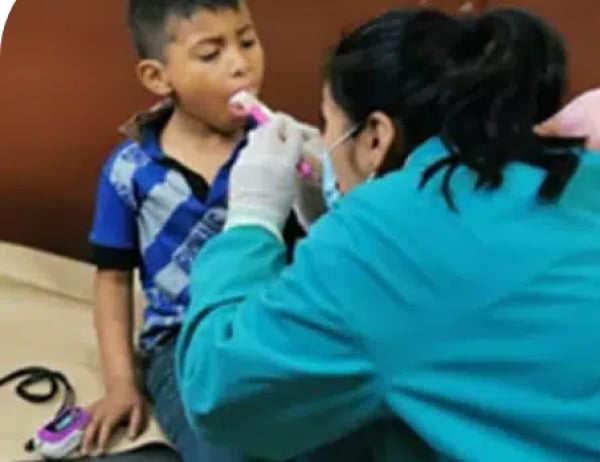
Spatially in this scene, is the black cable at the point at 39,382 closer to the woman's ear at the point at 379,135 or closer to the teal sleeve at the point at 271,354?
the teal sleeve at the point at 271,354

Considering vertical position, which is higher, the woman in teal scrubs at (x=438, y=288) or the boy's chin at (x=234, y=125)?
the woman in teal scrubs at (x=438, y=288)

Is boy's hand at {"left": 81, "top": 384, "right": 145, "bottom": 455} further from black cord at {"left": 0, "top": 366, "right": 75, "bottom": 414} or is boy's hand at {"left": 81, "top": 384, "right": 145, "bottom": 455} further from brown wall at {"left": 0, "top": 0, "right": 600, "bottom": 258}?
brown wall at {"left": 0, "top": 0, "right": 600, "bottom": 258}

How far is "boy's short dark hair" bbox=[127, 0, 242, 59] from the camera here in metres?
1.55

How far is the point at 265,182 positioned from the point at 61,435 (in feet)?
1.49

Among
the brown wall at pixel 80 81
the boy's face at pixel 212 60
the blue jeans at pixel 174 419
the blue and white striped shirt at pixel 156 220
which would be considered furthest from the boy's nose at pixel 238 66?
the brown wall at pixel 80 81

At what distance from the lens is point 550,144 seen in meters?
1.11

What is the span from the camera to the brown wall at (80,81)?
6.41 ft

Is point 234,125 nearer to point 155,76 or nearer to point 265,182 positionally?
point 155,76

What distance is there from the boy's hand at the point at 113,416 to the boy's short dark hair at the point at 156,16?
41 centimetres

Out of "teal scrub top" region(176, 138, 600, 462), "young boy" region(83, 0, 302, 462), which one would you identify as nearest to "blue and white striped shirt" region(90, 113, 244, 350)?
"young boy" region(83, 0, 302, 462)

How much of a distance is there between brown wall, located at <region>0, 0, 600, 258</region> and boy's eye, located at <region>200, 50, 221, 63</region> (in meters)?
0.44

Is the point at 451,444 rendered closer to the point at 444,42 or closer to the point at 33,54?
the point at 444,42

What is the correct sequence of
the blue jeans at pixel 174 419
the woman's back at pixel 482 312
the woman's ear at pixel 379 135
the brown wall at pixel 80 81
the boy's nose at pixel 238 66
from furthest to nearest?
the brown wall at pixel 80 81
the boy's nose at pixel 238 66
the blue jeans at pixel 174 419
the woman's ear at pixel 379 135
the woman's back at pixel 482 312

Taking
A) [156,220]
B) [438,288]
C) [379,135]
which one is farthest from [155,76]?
[438,288]
